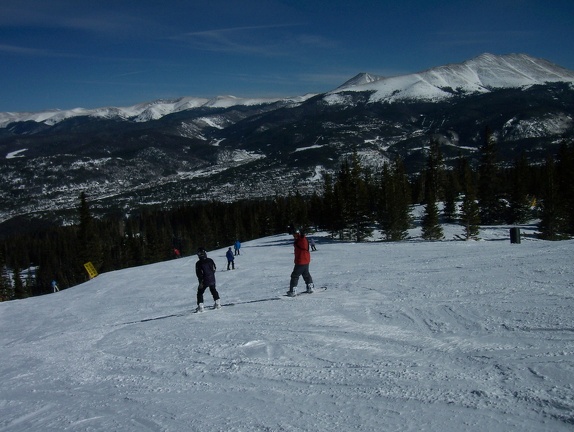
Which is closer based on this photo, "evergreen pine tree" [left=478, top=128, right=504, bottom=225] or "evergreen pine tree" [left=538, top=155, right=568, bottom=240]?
"evergreen pine tree" [left=538, top=155, right=568, bottom=240]

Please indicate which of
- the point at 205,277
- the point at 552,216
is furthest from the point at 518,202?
the point at 205,277

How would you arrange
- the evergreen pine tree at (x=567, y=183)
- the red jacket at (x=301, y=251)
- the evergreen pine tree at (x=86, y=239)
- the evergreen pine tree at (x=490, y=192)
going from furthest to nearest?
1. the evergreen pine tree at (x=86, y=239)
2. the evergreen pine tree at (x=490, y=192)
3. the evergreen pine tree at (x=567, y=183)
4. the red jacket at (x=301, y=251)

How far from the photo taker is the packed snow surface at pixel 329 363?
5.03 metres

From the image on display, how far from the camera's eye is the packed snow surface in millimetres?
5031

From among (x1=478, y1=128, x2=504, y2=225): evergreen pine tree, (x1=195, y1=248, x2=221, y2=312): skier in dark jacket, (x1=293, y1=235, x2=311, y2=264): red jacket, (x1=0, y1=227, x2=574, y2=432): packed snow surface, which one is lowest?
(x1=0, y1=227, x2=574, y2=432): packed snow surface

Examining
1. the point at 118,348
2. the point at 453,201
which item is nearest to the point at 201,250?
the point at 118,348

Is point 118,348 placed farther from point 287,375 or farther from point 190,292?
point 190,292

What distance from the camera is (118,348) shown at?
977cm

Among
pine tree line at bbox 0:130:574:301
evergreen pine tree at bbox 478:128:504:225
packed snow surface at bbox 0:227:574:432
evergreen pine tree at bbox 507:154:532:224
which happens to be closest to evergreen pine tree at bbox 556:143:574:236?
pine tree line at bbox 0:130:574:301

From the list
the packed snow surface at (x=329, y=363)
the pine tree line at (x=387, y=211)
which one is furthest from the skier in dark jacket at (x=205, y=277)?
the pine tree line at (x=387, y=211)

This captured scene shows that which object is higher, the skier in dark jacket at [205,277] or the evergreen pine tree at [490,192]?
the evergreen pine tree at [490,192]

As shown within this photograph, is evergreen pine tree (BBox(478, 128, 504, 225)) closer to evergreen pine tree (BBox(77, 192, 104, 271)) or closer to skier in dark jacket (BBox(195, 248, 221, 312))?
evergreen pine tree (BBox(77, 192, 104, 271))

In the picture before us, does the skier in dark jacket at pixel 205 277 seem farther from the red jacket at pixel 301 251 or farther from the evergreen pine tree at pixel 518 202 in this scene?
the evergreen pine tree at pixel 518 202

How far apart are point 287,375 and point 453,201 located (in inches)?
2221
